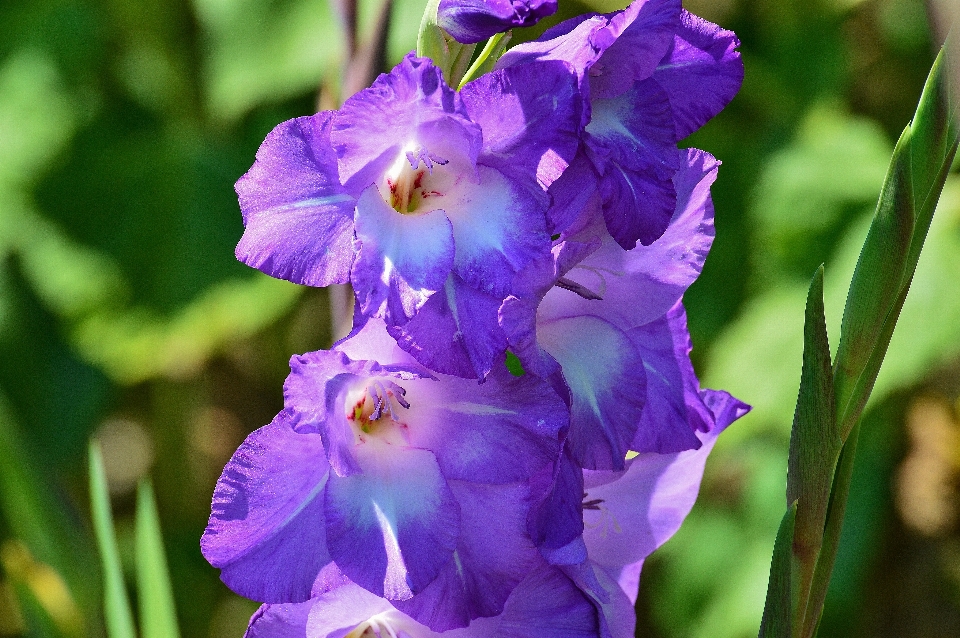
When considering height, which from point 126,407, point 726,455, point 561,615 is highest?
point 561,615

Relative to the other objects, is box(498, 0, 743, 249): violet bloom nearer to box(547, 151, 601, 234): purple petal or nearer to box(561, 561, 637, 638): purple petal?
box(547, 151, 601, 234): purple petal

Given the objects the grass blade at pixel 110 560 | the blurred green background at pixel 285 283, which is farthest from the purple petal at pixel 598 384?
the blurred green background at pixel 285 283

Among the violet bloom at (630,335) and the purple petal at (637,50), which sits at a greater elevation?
the purple petal at (637,50)

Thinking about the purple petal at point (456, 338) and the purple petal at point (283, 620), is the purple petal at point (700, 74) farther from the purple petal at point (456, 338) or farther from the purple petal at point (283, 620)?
the purple petal at point (283, 620)

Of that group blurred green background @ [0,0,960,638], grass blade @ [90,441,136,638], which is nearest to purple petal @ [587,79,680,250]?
grass blade @ [90,441,136,638]

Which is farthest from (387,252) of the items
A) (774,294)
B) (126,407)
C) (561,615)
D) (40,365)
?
(126,407)

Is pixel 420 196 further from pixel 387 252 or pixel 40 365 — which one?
pixel 40 365
